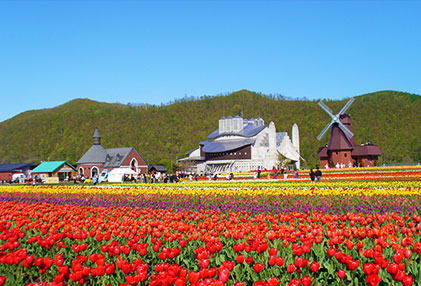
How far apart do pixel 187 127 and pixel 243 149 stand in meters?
54.8

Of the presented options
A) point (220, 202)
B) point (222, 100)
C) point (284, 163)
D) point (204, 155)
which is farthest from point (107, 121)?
point (220, 202)

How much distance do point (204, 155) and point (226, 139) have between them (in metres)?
4.93

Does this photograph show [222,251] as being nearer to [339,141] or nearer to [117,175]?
[117,175]

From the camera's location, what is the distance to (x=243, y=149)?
6209cm

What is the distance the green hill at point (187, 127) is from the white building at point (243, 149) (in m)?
7.65

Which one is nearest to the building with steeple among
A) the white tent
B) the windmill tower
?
the white tent

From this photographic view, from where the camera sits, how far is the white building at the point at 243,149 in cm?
5866

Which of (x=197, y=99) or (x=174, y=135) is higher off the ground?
(x=197, y=99)

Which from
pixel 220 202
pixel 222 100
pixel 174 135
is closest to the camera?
pixel 220 202

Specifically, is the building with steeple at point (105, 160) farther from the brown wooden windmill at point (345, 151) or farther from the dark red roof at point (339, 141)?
the dark red roof at point (339, 141)

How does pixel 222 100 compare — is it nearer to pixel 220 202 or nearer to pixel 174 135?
pixel 174 135

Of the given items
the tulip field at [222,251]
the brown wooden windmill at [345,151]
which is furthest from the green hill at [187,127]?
the tulip field at [222,251]

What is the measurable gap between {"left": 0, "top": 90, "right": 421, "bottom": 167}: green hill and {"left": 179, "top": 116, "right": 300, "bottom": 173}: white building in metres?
7.65

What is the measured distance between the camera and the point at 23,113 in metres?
182
